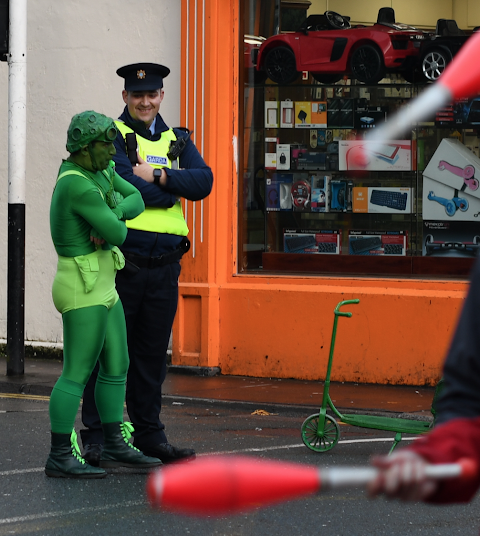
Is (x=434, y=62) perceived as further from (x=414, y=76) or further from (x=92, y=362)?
(x=92, y=362)

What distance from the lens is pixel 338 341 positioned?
934 cm

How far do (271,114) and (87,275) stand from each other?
4.82m

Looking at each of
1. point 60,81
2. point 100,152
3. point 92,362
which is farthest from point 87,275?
point 60,81

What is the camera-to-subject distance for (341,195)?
32.0ft

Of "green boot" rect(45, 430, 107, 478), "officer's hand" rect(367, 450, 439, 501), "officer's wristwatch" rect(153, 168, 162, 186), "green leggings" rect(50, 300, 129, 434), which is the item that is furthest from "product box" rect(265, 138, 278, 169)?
"officer's hand" rect(367, 450, 439, 501)

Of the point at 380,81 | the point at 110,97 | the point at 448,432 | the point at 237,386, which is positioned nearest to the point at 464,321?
the point at 448,432

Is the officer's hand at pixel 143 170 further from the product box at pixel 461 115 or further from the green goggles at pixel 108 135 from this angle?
the product box at pixel 461 115

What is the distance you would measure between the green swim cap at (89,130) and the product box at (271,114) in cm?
457

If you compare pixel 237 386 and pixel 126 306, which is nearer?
pixel 126 306

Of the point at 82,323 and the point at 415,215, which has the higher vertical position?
the point at 415,215

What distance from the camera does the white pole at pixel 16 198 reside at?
9.31 metres

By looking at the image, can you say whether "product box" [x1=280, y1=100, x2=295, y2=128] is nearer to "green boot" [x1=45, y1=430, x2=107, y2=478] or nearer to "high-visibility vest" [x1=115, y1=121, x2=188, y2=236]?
"high-visibility vest" [x1=115, y1=121, x2=188, y2=236]

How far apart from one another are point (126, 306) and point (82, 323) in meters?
0.48

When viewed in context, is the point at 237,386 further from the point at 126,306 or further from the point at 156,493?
the point at 156,493
